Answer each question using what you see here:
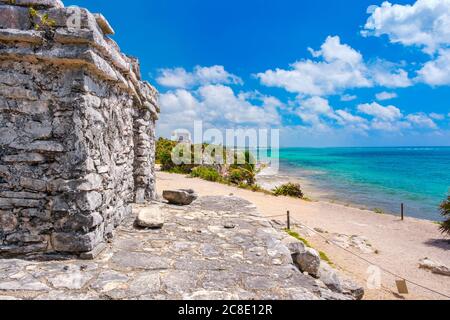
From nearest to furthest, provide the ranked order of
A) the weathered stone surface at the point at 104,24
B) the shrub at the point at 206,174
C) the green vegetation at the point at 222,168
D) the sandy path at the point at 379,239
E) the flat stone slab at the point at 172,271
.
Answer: the flat stone slab at the point at 172,271 < the weathered stone surface at the point at 104,24 < the sandy path at the point at 379,239 < the green vegetation at the point at 222,168 < the shrub at the point at 206,174

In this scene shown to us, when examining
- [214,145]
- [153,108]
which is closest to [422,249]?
[153,108]

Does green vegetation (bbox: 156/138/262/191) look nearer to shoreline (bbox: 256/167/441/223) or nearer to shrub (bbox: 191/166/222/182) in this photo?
shrub (bbox: 191/166/222/182)

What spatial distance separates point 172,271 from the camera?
3113mm

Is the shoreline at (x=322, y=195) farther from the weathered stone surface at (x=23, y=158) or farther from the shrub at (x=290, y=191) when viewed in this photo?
the weathered stone surface at (x=23, y=158)

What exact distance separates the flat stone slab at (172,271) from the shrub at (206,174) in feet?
46.5

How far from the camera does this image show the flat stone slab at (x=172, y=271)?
2.63m

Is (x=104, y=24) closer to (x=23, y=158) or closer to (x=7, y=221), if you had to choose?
(x=23, y=158)

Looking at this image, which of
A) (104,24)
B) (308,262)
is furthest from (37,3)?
(308,262)

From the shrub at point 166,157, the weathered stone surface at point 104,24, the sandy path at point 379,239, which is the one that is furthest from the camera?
the shrub at point 166,157

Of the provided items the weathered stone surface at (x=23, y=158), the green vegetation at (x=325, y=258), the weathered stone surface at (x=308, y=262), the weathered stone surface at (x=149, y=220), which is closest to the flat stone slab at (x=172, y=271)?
the weathered stone surface at (x=149, y=220)

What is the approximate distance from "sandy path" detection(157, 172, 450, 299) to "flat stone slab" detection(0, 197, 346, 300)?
331 cm

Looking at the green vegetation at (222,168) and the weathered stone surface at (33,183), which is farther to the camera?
the green vegetation at (222,168)

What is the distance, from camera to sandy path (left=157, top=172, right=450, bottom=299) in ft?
22.1

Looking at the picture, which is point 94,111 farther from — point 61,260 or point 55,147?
point 61,260
